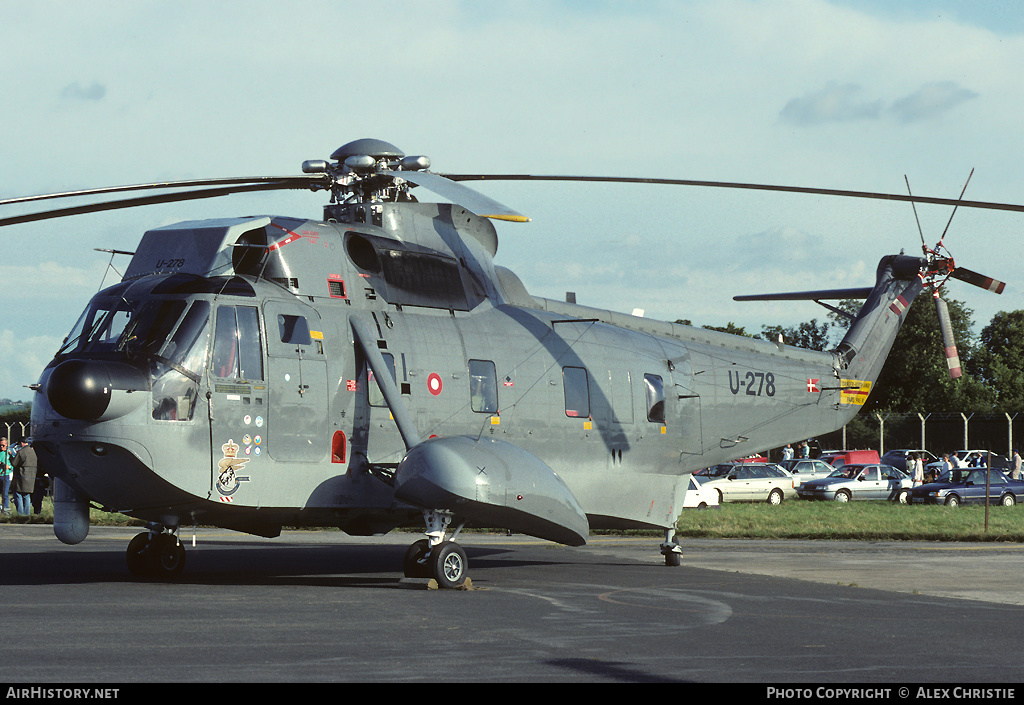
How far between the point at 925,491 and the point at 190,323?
31.5 meters

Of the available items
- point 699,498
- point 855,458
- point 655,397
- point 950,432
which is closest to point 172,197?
point 655,397

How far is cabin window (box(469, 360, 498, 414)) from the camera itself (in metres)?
16.5

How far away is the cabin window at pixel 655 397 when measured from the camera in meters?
18.9

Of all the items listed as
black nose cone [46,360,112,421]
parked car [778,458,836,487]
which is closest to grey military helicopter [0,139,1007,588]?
black nose cone [46,360,112,421]

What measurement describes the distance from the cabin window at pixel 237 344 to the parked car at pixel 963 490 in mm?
30019

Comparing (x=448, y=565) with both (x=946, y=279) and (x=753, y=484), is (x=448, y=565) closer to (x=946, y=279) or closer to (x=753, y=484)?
(x=946, y=279)

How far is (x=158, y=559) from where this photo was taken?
15492 millimetres

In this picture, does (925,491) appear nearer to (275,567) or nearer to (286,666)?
(275,567)

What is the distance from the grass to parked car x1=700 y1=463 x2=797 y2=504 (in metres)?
6.05

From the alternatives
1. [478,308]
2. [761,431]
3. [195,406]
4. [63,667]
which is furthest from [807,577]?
[63,667]

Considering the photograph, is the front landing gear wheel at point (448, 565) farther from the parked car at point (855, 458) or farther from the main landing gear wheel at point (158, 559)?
the parked car at point (855, 458)

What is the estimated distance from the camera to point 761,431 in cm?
2073

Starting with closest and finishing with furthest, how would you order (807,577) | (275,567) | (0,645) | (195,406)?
1. (0,645)
2. (195,406)
3. (807,577)
4. (275,567)

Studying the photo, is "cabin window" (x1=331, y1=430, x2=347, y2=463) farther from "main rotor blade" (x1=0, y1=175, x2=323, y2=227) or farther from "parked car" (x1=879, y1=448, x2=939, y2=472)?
"parked car" (x1=879, y1=448, x2=939, y2=472)
